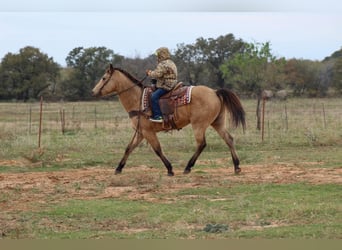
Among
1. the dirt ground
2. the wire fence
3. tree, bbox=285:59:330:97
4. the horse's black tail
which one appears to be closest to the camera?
the dirt ground

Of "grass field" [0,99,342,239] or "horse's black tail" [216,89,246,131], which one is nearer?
"grass field" [0,99,342,239]

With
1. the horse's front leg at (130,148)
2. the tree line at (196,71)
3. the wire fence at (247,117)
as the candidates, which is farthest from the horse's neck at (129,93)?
the tree line at (196,71)

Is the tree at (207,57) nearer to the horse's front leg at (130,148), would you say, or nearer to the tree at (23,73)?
the tree at (23,73)

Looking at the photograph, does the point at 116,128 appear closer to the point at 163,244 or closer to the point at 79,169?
the point at 79,169

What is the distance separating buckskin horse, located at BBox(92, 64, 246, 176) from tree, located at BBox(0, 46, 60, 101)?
1585cm

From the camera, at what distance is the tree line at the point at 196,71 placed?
80.8 ft

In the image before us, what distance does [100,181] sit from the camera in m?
9.48

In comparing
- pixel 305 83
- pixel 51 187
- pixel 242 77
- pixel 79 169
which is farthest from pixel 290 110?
pixel 51 187

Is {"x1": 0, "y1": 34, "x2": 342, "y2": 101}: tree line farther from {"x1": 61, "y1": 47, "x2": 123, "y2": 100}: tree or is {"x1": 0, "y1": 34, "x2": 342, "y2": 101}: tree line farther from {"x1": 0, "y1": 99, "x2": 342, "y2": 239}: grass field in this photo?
{"x1": 0, "y1": 99, "x2": 342, "y2": 239}: grass field

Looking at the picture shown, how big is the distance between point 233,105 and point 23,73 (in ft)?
65.0

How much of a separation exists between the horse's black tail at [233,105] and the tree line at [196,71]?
11.7 metres

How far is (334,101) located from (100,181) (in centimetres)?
2761

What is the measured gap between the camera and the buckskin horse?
9.94 m

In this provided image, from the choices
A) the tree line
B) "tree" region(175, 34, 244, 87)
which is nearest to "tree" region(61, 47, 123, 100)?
the tree line
